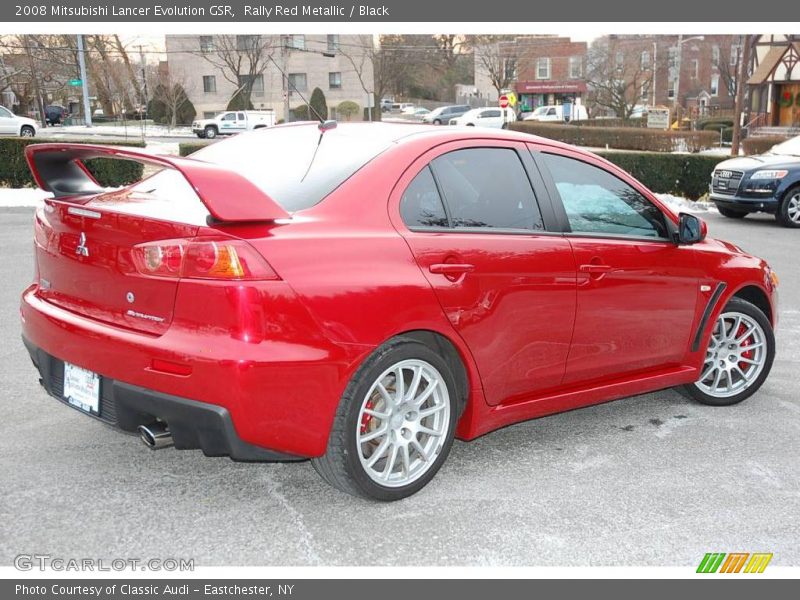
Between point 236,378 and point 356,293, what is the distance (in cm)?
59

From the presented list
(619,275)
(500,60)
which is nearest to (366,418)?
(619,275)

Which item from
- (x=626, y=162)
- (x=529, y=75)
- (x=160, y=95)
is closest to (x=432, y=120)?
(x=160, y=95)

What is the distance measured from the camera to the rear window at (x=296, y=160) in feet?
12.0

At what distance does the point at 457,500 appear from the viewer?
378 centimetres

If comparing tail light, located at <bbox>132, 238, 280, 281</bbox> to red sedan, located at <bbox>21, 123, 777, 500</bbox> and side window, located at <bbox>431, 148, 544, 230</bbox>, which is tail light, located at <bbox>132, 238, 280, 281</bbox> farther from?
side window, located at <bbox>431, 148, 544, 230</bbox>

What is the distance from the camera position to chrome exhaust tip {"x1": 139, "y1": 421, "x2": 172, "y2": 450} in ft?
10.8

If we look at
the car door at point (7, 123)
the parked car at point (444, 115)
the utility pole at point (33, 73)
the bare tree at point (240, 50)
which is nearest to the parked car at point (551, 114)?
the parked car at point (444, 115)

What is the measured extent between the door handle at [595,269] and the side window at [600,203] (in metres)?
0.19

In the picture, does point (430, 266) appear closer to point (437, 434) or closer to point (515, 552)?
point (437, 434)

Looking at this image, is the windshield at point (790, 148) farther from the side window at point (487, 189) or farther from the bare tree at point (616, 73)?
the bare tree at point (616, 73)

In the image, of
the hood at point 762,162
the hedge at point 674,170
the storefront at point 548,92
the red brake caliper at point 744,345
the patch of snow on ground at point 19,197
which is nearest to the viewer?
the red brake caliper at point 744,345

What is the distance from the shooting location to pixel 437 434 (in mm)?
3822

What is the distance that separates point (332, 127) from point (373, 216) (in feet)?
2.67

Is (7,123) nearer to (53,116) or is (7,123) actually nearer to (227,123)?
(227,123)
